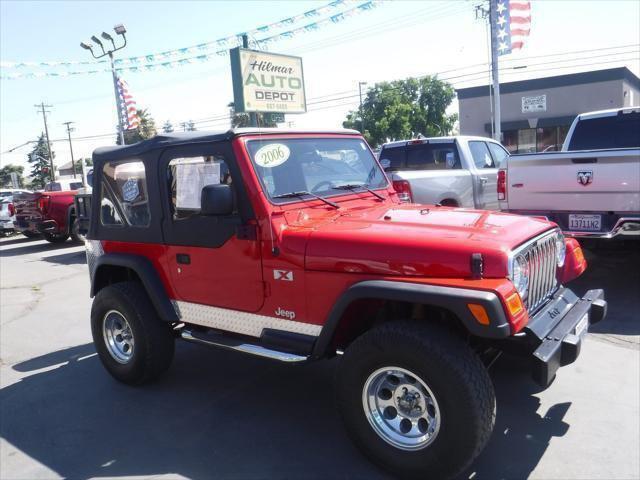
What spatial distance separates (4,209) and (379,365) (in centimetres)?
1861

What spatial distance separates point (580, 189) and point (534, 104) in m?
28.1

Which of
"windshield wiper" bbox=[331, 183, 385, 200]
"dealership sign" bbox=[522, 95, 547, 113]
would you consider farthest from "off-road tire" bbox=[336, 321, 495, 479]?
"dealership sign" bbox=[522, 95, 547, 113]

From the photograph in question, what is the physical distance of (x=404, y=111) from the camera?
139 ft

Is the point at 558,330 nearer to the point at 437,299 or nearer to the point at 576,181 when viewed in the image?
the point at 437,299

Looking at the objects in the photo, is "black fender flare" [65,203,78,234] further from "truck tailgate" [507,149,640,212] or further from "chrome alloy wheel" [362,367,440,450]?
"chrome alloy wheel" [362,367,440,450]

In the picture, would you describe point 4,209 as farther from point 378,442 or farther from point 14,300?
point 378,442

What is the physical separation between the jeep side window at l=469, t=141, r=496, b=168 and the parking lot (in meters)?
3.87

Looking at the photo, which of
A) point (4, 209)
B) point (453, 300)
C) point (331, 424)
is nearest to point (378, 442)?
point (331, 424)

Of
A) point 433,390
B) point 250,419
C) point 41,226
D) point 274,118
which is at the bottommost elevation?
point 250,419

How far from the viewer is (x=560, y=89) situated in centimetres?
3069

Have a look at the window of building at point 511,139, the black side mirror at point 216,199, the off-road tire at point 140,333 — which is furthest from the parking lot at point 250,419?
the window of building at point 511,139

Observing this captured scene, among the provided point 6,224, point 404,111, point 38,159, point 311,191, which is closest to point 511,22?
point 311,191

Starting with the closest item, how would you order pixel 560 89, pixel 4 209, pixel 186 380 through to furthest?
pixel 186 380
pixel 4 209
pixel 560 89

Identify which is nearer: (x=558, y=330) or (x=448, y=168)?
(x=558, y=330)
